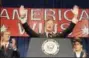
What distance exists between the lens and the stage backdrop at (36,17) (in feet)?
12.3

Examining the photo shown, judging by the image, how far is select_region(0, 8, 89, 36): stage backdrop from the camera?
376 cm

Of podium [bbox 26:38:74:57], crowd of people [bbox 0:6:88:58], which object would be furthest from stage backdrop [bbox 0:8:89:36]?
podium [bbox 26:38:74:57]

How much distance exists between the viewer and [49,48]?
5.48ft

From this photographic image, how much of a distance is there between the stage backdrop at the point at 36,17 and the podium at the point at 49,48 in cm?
206

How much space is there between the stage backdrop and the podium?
206 centimetres

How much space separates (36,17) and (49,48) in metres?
2.15

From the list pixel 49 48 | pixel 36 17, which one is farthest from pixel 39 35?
pixel 36 17

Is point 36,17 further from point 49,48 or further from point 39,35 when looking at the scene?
point 49,48

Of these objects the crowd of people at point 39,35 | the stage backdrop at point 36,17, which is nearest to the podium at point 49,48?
the crowd of people at point 39,35

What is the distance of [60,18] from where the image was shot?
3.77 m

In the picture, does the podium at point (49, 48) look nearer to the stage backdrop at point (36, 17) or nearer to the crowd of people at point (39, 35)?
the crowd of people at point (39, 35)

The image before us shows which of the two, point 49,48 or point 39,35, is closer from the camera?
point 49,48
